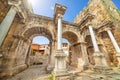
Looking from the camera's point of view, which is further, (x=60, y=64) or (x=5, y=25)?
(x=60, y=64)

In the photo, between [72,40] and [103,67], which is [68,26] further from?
[103,67]

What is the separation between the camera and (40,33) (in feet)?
32.3

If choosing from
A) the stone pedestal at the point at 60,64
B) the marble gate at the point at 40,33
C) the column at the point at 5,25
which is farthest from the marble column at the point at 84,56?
the column at the point at 5,25

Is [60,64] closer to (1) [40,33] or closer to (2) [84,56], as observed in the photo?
(2) [84,56]

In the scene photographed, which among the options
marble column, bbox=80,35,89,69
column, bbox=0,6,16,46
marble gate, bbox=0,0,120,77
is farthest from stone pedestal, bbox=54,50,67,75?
marble column, bbox=80,35,89,69

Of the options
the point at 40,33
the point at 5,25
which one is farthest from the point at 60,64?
the point at 40,33

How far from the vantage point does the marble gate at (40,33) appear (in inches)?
202

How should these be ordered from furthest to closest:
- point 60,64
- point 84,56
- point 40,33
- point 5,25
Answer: point 40,33
point 84,56
point 60,64
point 5,25

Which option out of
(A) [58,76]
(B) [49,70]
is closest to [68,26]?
(B) [49,70]

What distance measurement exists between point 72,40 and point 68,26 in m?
2.47

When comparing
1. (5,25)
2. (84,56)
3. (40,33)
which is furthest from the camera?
(40,33)

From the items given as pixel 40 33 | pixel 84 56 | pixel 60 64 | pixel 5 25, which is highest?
pixel 40 33

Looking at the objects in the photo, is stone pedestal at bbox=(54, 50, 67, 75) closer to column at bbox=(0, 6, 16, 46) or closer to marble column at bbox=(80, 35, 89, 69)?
column at bbox=(0, 6, 16, 46)

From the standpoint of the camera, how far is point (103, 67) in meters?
6.02
